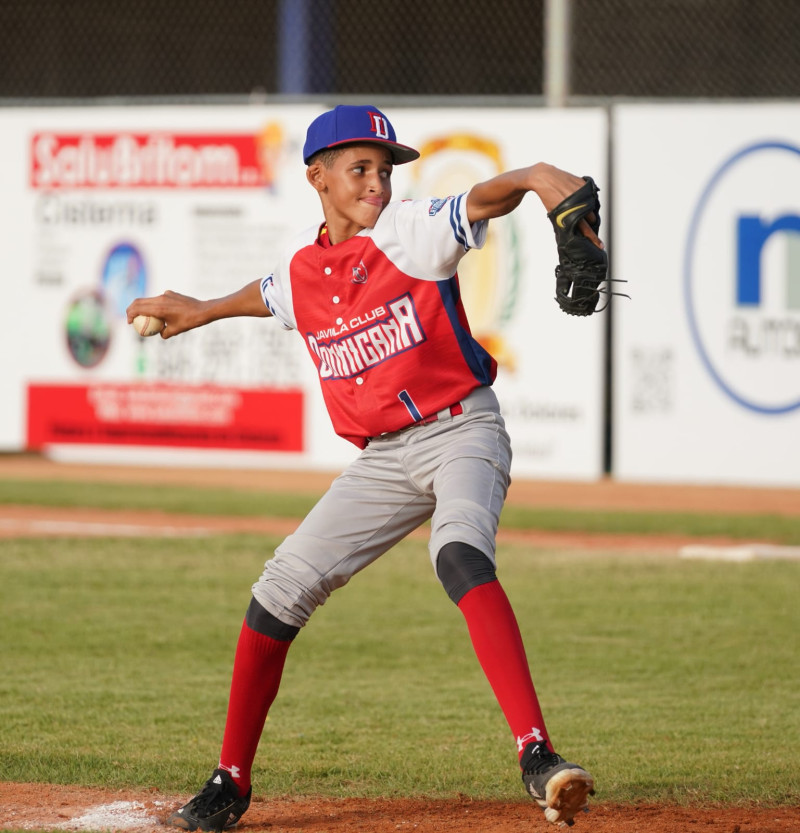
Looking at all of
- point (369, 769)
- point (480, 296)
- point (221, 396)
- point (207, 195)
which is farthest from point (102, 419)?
point (369, 769)

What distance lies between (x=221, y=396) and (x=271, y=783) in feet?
28.0

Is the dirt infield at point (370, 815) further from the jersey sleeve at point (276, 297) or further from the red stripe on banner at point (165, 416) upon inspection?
the red stripe on banner at point (165, 416)

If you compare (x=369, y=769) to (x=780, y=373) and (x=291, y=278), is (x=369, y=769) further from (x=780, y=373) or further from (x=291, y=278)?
(x=780, y=373)

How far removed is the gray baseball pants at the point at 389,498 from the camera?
3924 mm

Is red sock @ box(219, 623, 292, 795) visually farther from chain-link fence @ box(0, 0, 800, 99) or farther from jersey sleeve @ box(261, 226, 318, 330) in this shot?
chain-link fence @ box(0, 0, 800, 99)

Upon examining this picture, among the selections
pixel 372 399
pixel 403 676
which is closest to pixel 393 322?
pixel 372 399

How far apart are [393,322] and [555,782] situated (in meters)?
1.35

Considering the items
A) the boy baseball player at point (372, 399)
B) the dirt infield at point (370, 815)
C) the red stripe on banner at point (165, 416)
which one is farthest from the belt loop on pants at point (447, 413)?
the red stripe on banner at point (165, 416)

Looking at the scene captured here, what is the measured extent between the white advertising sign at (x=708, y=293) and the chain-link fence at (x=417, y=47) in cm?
742

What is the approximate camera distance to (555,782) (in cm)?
333

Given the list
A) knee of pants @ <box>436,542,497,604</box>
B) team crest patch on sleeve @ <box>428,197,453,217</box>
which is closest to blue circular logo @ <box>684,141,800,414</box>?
team crest patch on sleeve @ <box>428,197,453,217</box>

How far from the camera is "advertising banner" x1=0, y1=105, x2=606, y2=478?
1194 centimetres

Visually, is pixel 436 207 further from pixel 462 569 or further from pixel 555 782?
pixel 555 782

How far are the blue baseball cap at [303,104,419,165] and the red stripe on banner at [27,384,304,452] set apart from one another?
336 inches
